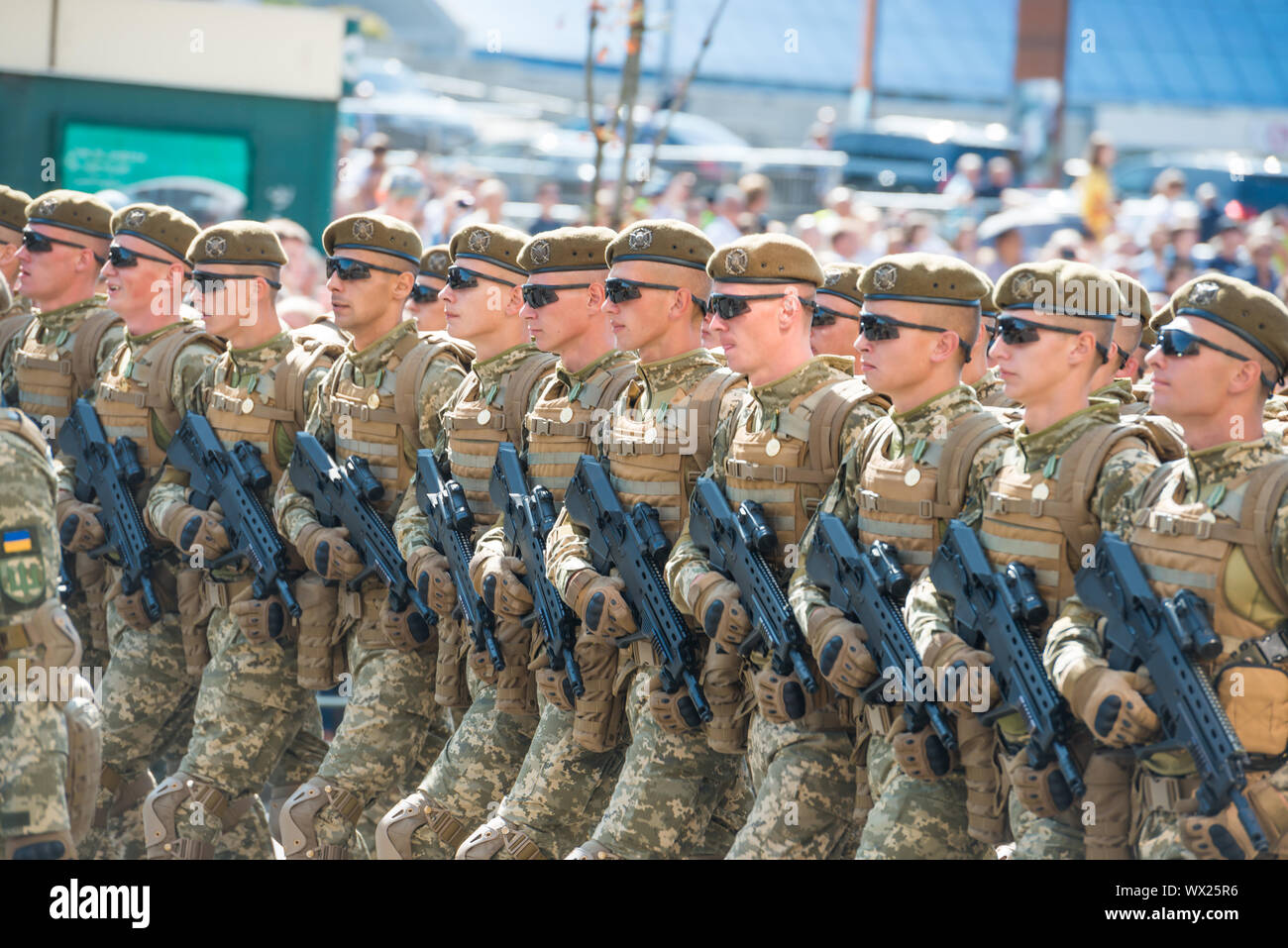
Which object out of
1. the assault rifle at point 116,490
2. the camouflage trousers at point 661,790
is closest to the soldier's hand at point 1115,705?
the camouflage trousers at point 661,790

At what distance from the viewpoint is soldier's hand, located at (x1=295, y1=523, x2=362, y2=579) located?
22.5ft

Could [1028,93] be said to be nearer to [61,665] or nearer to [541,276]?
[541,276]

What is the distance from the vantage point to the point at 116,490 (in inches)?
298

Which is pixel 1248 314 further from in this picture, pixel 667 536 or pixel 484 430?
pixel 484 430

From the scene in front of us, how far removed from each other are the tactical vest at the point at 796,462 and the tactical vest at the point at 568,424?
806mm

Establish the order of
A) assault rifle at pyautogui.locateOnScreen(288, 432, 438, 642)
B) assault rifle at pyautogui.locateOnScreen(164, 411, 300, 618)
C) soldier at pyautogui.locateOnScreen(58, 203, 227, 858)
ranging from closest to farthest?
1. assault rifle at pyautogui.locateOnScreen(288, 432, 438, 642)
2. assault rifle at pyautogui.locateOnScreen(164, 411, 300, 618)
3. soldier at pyautogui.locateOnScreen(58, 203, 227, 858)

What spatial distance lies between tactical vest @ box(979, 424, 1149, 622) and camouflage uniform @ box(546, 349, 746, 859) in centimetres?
128

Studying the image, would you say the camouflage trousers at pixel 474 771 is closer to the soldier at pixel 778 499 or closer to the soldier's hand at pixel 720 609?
the soldier at pixel 778 499

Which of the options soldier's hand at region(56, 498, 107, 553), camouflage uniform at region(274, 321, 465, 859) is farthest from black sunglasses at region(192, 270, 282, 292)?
soldier's hand at region(56, 498, 107, 553)

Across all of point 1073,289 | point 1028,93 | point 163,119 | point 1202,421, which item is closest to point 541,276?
point 1073,289

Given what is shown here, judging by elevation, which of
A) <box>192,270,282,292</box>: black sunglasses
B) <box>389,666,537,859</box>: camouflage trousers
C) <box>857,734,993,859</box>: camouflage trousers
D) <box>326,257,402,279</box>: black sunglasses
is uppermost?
<box>326,257,402,279</box>: black sunglasses

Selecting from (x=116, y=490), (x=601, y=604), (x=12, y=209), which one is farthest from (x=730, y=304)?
(x=12, y=209)

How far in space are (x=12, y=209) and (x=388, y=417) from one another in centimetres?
279

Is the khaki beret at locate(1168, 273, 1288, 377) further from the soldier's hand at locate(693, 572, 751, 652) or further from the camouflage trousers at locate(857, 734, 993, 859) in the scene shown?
the soldier's hand at locate(693, 572, 751, 652)
